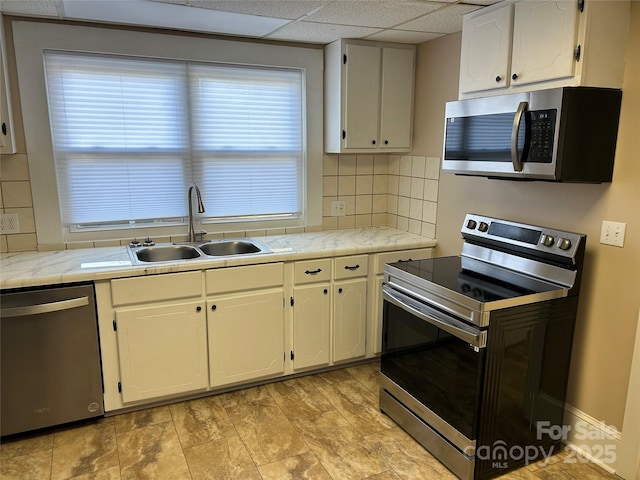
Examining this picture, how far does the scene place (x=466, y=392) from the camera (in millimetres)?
2121

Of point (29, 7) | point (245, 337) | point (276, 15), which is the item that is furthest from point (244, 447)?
point (29, 7)

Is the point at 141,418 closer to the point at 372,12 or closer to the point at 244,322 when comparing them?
the point at 244,322

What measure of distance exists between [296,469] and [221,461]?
37 centimetres

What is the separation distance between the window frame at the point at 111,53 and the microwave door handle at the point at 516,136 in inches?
63.4

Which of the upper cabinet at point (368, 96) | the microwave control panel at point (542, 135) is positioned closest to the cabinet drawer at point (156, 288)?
the upper cabinet at point (368, 96)

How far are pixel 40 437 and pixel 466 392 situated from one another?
2.16 meters

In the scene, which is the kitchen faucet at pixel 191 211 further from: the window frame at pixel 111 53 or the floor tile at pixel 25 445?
the floor tile at pixel 25 445

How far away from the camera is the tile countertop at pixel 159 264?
2.39 m

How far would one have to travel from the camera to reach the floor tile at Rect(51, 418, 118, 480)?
88.5 inches

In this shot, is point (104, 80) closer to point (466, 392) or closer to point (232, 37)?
point (232, 37)

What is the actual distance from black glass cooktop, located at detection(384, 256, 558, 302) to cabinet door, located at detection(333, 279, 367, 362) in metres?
0.60

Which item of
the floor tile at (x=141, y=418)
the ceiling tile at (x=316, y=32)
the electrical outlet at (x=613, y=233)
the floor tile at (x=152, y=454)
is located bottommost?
the floor tile at (x=152, y=454)

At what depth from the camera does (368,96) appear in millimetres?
3277

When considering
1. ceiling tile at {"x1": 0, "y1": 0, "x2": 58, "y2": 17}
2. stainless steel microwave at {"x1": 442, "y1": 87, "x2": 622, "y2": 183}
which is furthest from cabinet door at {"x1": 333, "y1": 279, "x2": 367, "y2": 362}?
ceiling tile at {"x1": 0, "y1": 0, "x2": 58, "y2": 17}
